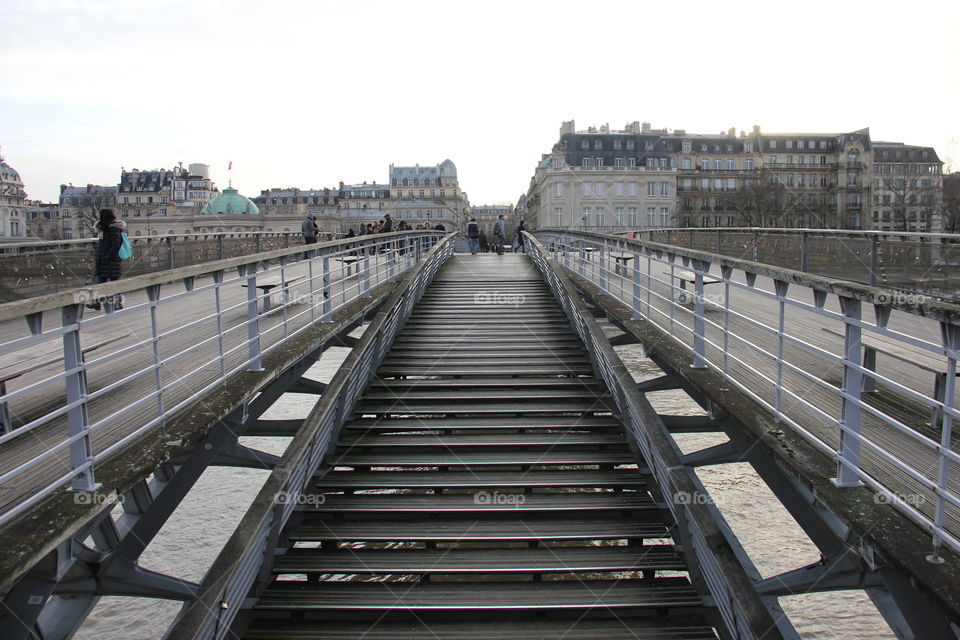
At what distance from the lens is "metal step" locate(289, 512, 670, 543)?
5.76m

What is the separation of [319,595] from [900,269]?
11.6m

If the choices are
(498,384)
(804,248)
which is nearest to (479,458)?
(498,384)

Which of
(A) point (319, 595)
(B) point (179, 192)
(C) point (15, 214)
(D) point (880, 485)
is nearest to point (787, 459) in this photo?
(D) point (880, 485)

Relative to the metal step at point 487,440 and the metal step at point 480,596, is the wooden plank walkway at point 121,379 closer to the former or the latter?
the metal step at point 487,440

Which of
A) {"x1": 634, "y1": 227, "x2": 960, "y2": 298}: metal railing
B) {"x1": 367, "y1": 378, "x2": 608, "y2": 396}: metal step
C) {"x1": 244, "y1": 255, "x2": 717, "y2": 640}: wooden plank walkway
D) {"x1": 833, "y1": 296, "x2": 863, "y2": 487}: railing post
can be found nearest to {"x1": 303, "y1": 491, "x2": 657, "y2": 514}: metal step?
{"x1": 244, "y1": 255, "x2": 717, "y2": 640}: wooden plank walkway

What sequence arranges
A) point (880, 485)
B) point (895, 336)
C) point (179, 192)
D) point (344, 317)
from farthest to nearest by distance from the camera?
point (179, 192), point (344, 317), point (880, 485), point (895, 336)

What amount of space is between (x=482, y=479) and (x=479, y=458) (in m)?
0.43

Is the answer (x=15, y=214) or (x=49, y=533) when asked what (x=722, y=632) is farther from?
(x=15, y=214)

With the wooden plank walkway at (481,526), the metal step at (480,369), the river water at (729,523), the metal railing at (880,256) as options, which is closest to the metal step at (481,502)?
the wooden plank walkway at (481,526)

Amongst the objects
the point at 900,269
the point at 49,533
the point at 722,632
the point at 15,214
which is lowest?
the point at 722,632

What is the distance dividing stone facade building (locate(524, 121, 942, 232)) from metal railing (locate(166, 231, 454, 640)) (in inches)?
2868

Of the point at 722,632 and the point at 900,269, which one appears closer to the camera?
the point at 722,632

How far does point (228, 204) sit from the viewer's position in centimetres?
8994

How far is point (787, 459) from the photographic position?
4.47 meters
